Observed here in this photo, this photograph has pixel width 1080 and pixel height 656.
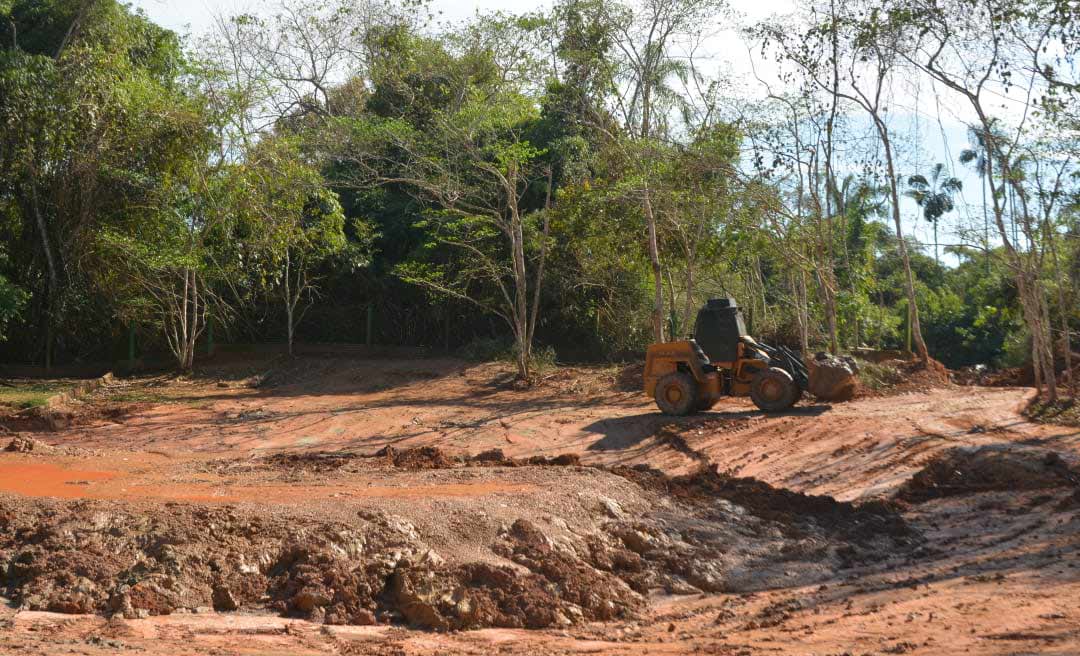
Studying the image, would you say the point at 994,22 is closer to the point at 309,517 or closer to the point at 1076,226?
the point at 1076,226

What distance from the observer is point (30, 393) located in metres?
18.9

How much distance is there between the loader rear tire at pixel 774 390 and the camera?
48.4 ft

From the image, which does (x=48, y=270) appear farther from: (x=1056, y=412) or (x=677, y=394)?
(x=1056, y=412)

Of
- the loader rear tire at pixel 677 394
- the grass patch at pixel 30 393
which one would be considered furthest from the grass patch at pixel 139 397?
the loader rear tire at pixel 677 394

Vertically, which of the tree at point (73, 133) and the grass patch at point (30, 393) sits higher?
the tree at point (73, 133)

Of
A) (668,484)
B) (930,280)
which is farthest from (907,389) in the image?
(930,280)

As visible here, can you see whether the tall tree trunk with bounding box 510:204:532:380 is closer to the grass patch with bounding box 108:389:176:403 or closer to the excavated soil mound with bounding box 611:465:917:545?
the grass patch with bounding box 108:389:176:403

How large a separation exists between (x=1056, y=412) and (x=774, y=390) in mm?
3673

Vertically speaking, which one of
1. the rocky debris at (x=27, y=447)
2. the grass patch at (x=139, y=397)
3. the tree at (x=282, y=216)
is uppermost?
the tree at (x=282, y=216)

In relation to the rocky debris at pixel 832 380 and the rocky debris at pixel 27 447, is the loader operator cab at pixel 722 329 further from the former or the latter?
the rocky debris at pixel 27 447

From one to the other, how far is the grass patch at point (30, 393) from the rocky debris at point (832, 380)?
12.5 metres

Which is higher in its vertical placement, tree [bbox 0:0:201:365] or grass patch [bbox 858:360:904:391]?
tree [bbox 0:0:201:365]

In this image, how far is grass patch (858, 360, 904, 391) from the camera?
17.8 m

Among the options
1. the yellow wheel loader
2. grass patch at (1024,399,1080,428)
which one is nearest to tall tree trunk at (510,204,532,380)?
the yellow wheel loader
